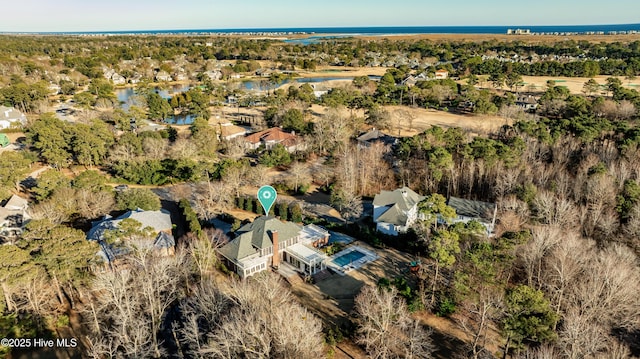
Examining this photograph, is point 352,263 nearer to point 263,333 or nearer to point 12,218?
point 263,333

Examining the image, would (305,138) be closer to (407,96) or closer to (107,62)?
(407,96)

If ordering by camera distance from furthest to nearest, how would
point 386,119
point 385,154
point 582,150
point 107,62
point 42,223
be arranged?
point 107,62, point 386,119, point 385,154, point 582,150, point 42,223

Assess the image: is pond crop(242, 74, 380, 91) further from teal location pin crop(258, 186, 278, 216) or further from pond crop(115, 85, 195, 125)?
teal location pin crop(258, 186, 278, 216)

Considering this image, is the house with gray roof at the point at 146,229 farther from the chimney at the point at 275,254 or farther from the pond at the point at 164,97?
the pond at the point at 164,97

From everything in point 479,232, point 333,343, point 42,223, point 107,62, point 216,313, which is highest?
point 107,62

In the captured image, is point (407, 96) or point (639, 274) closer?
point (639, 274)

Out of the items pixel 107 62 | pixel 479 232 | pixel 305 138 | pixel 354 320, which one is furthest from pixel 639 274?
pixel 107 62
